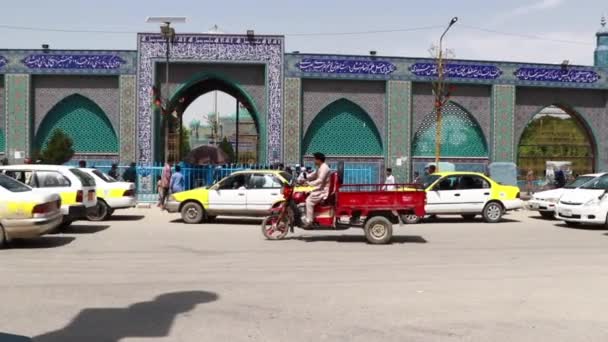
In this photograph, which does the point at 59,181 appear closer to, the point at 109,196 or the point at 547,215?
the point at 109,196

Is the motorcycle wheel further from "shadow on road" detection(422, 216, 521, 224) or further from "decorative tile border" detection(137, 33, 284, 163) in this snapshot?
"decorative tile border" detection(137, 33, 284, 163)

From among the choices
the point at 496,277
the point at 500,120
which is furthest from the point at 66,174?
the point at 500,120

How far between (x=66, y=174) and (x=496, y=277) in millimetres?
9376

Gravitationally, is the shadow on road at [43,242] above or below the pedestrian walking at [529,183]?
below

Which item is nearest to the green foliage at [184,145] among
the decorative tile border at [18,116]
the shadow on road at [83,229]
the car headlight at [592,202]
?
the decorative tile border at [18,116]

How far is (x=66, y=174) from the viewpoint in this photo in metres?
A: 13.0

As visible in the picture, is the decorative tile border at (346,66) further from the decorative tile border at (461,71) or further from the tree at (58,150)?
the tree at (58,150)

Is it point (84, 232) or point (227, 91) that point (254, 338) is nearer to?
point (84, 232)

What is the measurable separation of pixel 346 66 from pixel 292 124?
3.59 meters

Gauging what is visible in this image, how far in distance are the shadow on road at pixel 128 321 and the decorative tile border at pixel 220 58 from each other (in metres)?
20.5

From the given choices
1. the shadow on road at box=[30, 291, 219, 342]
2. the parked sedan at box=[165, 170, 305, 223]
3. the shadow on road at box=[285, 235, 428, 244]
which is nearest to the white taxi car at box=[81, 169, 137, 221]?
the parked sedan at box=[165, 170, 305, 223]

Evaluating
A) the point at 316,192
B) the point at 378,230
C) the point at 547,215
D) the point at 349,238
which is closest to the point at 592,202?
the point at 547,215

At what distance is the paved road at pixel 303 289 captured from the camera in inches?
203

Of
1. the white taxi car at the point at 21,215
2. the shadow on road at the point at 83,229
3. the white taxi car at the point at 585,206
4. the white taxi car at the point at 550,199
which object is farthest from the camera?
the white taxi car at the point at 550,199
